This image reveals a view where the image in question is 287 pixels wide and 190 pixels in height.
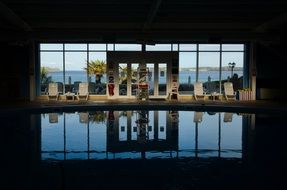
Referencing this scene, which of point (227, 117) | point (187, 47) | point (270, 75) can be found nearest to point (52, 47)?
point (187, 47)

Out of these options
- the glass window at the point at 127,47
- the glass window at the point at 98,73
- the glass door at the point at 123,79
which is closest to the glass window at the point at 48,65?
the glass window at the point at 98,73

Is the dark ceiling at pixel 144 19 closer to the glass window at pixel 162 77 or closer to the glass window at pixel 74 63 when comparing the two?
the glass window at pixel 162 77

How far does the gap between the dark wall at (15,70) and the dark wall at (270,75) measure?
35.3 feet

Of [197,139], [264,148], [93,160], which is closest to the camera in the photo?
[93,160]

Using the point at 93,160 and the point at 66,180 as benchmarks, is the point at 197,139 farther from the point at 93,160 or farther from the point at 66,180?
the point at 66,180

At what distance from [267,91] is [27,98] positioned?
1113cm

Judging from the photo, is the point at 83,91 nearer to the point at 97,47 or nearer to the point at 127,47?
the point at 97,47

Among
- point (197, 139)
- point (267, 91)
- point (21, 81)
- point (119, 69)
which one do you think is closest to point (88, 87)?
point (119, 69)

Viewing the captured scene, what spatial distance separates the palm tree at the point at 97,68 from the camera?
2017 cm

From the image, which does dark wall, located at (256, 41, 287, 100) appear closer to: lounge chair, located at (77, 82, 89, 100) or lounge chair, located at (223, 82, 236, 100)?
lounge chair, located at (223, 82, 236, 100)

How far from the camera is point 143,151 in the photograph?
7.85m

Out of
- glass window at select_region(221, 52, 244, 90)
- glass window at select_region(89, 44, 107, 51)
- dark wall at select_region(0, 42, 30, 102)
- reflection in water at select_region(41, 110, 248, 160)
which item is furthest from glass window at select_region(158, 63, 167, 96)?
dark wall at select_region(0, 42, 30, 102)

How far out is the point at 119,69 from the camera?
1897 cm

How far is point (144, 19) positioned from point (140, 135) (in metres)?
7.21
